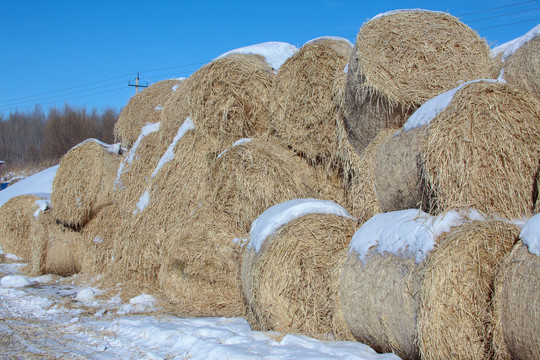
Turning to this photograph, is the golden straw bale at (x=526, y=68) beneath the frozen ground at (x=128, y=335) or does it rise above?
above

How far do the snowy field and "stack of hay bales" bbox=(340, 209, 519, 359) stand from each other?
0.29m

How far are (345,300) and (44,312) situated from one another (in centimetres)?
330

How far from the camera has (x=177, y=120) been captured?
6.69 metres

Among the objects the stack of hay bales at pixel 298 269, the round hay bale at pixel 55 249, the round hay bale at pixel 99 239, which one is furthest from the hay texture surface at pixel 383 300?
the round hay bale at pixel 55 249

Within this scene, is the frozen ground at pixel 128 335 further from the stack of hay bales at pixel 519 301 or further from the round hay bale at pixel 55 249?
the round hay bale at pixel 55 249

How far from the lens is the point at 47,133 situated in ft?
127

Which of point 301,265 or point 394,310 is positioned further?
point 301,265

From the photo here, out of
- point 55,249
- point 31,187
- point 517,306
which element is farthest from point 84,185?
point 31,187

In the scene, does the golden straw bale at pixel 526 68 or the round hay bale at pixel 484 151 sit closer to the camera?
the round hay bale at pixel 484 151

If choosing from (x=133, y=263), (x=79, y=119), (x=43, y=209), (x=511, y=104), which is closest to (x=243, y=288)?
(x=133, y=263)

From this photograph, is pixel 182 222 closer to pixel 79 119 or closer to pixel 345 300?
pixel 345 300

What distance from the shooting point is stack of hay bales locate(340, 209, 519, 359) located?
2.73 meters

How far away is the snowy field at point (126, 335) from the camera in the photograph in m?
3.50

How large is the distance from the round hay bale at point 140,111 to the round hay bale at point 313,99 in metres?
2.91
